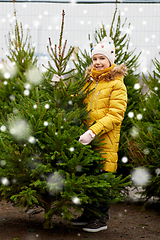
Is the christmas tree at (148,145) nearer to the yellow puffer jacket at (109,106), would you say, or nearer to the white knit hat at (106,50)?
the yellow puffer jacket at (109,106)

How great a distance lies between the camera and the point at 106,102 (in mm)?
3264

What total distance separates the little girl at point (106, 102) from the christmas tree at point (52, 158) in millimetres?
202

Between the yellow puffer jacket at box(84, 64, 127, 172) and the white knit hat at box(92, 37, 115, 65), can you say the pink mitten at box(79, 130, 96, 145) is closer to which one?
the yellow puffer jacket at box(84, 64, 127, 172)

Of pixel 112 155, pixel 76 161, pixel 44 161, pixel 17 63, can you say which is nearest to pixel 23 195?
pixel 44 161

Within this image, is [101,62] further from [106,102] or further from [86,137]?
[86,137]

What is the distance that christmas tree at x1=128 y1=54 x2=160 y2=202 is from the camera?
3629 millimetres

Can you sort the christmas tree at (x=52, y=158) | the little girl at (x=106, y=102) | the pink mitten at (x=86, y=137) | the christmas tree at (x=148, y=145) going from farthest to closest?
the christmas tree at (x=148, y=145) → the little girl at (x=106, y=102) → the pink mitten at (x=86, y=137) → the christmas tree at (x=52, y=158)

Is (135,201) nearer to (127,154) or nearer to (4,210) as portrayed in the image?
(127,154)

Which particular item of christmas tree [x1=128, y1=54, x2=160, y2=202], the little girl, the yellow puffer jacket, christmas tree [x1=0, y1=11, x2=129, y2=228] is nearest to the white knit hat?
the little girl

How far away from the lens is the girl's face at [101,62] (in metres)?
3.37

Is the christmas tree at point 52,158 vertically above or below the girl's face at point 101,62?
below

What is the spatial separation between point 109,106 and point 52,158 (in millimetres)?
985

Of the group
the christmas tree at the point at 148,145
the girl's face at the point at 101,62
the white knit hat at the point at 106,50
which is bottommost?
the christmas tree at the point at 148,145

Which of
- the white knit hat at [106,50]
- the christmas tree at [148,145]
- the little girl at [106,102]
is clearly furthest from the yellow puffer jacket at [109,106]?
the christmas tree at [148,145]
